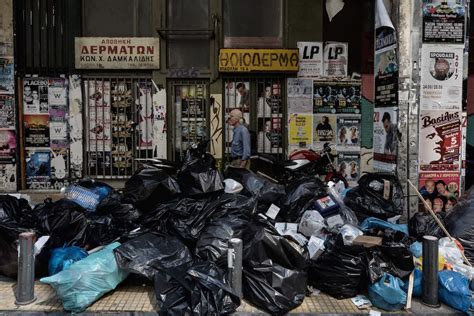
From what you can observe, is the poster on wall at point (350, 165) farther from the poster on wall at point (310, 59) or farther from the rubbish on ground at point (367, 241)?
the rubbish on ground at point (367, 241)

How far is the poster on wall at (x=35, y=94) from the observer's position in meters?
8.64

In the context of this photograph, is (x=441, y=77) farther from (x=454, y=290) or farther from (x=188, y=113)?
(x=188, y=113)

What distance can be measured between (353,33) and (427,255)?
6061 millimetres

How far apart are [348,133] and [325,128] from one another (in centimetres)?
52

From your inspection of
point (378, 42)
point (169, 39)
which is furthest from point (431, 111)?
point (169, 39)

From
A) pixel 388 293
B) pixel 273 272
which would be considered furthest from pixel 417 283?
pixel 273 272

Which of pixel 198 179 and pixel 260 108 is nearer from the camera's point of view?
pixel 198 179

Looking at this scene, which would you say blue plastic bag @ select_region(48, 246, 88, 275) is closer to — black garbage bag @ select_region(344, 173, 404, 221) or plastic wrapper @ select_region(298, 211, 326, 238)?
plastic wrapper @ select_region(298, 211, 326, 238)

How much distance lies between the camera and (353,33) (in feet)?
29.1

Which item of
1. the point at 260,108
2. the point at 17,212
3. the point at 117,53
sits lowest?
the point at 17,212

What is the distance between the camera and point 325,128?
29.3 feet

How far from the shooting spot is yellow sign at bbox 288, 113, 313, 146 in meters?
8.85

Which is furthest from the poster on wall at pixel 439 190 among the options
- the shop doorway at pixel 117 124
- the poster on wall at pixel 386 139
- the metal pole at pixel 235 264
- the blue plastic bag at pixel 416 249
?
the shop doorway at pixel 117 124

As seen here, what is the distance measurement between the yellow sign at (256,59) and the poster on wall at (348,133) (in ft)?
5.19
